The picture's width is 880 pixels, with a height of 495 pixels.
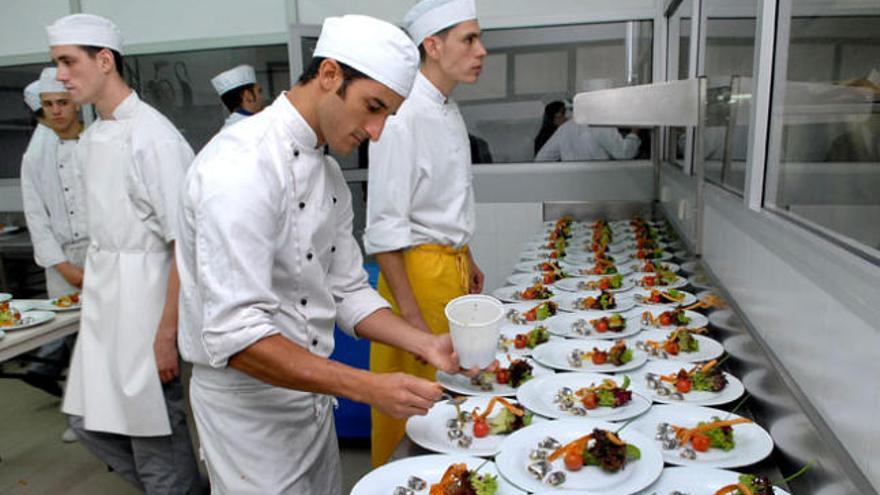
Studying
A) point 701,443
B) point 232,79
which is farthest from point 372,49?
point 232,79

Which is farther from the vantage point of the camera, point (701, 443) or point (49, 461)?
point (49, 461)

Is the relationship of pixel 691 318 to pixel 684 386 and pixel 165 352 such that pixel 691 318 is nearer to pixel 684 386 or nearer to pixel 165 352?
pixel 684 386

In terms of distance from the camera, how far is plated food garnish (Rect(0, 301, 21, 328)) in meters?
2.13

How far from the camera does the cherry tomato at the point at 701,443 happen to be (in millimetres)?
1013

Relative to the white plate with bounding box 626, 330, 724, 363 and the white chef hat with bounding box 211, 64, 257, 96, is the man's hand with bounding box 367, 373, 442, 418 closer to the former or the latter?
the white plate with bounding box 626, 330, 724, 363

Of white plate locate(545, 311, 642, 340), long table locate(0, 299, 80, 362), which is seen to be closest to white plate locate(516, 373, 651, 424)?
white plate locate(545, 311, 642, 340)

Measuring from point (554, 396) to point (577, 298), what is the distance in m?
0.72

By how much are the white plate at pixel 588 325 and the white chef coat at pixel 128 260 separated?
3.73 feet

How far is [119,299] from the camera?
1916 mm

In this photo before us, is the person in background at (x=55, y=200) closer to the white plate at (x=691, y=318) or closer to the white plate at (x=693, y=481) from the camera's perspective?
the white plate at (x=691, y=318)

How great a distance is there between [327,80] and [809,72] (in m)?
1.27

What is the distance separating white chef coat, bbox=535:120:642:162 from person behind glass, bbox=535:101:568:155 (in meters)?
0.03

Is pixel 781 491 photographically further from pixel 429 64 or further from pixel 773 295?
pixel 429 64

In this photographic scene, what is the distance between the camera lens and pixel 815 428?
3.12 feet
